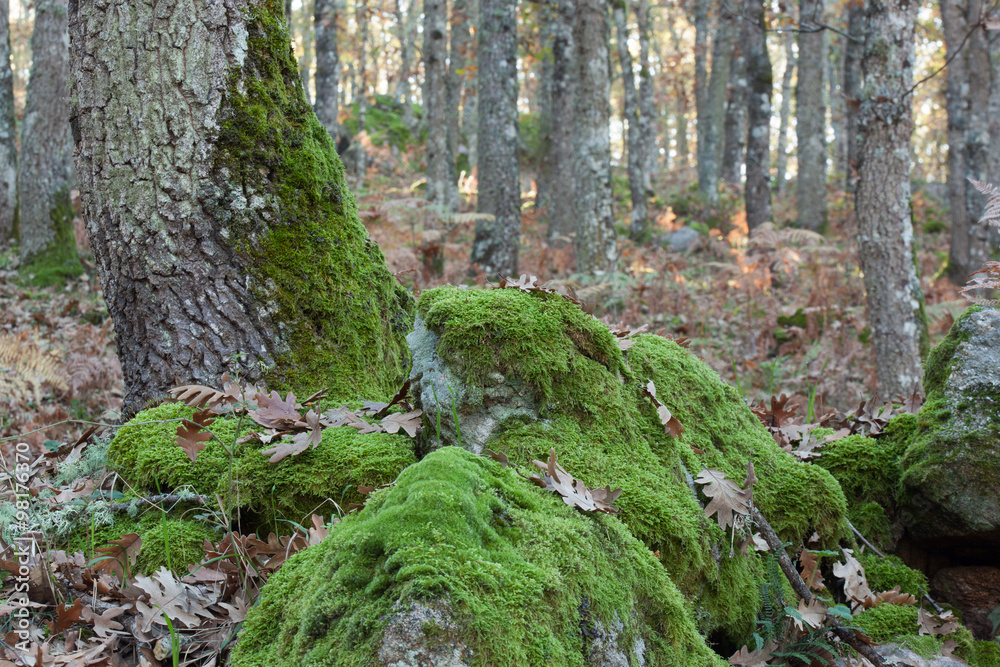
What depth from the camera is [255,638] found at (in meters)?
1.60

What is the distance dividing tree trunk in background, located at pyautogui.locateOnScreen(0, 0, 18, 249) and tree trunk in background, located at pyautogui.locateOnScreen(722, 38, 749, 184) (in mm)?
13348

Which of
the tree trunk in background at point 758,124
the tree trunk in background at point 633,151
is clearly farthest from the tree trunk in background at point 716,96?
the tree trunk in background at point 758,124

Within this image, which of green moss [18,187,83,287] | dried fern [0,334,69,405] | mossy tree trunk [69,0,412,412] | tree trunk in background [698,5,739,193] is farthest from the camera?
tree trunk in background [698,5,739,193]

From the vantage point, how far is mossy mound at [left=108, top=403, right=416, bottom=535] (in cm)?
245

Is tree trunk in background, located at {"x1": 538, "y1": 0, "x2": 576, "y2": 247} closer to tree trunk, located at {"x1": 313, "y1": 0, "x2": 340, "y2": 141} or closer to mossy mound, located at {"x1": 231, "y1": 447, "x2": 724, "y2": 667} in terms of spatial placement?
tree trunk, located at {"x1": 313, "y1": 0, "x2": 340, "y2": 141}

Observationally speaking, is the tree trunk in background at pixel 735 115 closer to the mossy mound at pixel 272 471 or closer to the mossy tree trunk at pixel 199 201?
the mossy tree trunk at pixel 199 201

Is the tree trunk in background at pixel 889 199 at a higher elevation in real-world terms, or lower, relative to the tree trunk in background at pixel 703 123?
lower

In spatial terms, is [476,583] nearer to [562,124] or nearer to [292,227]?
[292,227]

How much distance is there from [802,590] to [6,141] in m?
12.7

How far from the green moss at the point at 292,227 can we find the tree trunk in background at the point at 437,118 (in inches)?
420

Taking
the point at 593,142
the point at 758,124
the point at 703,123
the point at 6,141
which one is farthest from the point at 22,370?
the point at 703,123

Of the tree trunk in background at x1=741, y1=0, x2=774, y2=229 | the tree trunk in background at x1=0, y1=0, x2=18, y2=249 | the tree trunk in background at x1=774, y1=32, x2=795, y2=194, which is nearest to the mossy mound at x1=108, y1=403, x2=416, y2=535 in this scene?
the tree trunk in background at x1=0, y1=0, x2=18, y2=249

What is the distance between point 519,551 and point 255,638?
2.29 ft

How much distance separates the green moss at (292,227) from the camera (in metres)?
3.09
